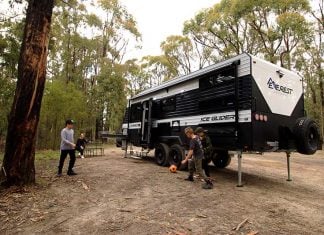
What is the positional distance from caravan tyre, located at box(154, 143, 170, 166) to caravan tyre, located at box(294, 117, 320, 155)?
4474 mm

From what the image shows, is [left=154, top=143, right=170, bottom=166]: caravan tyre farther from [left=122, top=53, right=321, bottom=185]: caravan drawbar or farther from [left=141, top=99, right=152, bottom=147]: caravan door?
[left=141, top=99, right=152, bottom=147]: caravan door

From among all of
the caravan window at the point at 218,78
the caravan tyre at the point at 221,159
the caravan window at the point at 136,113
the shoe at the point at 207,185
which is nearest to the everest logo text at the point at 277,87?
the caravan window at the point at 218,78

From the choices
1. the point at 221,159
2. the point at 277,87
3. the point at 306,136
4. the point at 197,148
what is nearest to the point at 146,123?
the point at 221,159

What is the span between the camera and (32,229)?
480cm

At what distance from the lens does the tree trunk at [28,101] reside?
6.82m

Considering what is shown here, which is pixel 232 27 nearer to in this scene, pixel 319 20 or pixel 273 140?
pixel 319 20

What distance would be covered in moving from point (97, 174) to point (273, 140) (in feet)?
16.5

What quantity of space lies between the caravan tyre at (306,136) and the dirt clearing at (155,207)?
1110 millimetres

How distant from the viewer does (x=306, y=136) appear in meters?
7.79

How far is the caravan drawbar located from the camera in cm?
765

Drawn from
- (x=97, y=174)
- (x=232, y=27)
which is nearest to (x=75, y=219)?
(x=97, y=174)

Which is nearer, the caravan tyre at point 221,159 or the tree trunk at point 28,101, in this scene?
the tree trunk at point 28,101

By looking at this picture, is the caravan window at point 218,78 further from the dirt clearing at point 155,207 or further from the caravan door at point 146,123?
the caravan door at point 146,123

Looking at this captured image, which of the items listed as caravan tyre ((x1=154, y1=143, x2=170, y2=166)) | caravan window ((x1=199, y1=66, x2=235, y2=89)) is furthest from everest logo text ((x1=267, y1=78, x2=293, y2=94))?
caravan tyre ((x1=154, y1=143, x2=170, y2=166))
